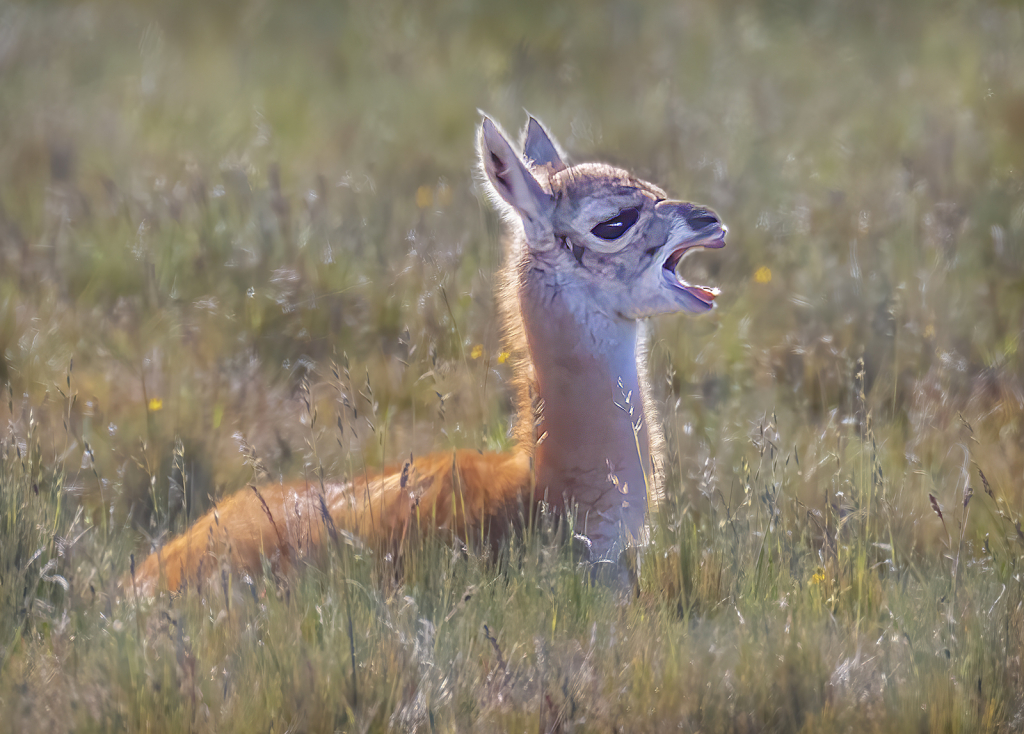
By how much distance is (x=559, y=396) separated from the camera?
416cm

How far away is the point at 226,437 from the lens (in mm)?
5562

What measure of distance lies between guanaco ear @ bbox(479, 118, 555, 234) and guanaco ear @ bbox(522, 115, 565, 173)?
2.27ft

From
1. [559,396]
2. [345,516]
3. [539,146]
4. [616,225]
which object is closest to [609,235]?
[616,225]

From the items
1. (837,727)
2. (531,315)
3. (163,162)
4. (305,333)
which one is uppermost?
(163,162)

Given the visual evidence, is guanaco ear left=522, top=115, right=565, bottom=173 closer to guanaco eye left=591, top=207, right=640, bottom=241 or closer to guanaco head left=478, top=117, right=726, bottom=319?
guanaco head left=478, top=117, right=726, bottom=319

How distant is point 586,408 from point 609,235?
2.45ft

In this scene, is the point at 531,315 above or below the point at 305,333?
above

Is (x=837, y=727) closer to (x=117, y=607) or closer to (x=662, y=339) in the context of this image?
(x=117, y=607)

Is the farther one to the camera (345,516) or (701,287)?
(701,287)

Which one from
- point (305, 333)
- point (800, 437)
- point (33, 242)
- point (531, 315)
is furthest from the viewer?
point (33, 242)

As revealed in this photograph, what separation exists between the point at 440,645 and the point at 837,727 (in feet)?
3.80

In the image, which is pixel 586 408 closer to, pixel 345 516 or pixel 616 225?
pixel 616 225

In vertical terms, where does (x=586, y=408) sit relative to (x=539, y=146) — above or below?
below

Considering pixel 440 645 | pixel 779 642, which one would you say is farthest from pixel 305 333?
pixel 779 642
